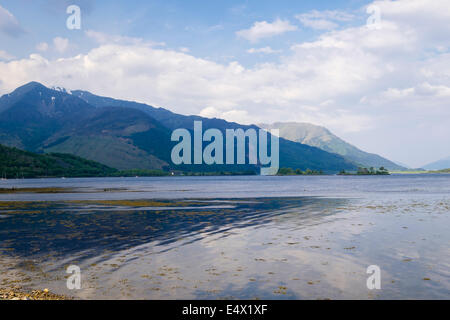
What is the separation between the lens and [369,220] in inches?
2018

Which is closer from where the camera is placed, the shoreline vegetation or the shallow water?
the shoreline vegetation

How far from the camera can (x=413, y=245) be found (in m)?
33.8

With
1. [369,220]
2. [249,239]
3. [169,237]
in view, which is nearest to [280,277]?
[249,239]

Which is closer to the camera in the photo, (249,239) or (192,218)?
(249,239)

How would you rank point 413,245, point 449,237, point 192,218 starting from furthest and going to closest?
point 192,218 → point 449,237 → point 413,245

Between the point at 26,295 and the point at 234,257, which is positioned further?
the point at 234,257

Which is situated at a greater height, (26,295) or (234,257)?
(26,295)

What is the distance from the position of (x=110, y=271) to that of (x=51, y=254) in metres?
8.89

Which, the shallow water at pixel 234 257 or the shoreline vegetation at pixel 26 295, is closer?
the shoreline vegetation at pixel 26 295

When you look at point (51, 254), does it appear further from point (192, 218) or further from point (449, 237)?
point (449, 237)
